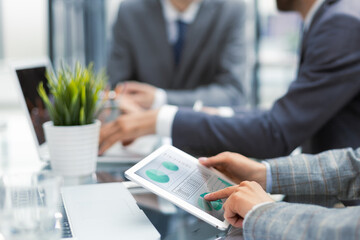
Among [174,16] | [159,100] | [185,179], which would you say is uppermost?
[174,16]

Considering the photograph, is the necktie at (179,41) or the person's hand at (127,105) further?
the necktie at (179,41)

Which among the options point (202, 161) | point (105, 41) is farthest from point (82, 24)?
point (202, 161)

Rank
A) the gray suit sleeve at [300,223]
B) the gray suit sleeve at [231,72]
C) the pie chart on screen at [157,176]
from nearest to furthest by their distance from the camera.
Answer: the gray suit sleeve at [300,223] < the pie chart on screen at [157,176] < the gray suit sleeve at [231,72]

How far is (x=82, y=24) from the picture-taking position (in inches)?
170

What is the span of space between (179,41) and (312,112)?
1.01m

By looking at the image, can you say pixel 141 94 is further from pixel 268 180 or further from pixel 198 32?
pixel 268 180

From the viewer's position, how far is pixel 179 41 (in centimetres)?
211

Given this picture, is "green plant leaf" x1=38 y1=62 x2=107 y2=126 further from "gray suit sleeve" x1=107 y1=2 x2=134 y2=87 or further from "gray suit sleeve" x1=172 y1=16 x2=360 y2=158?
"gray suit sleeve" x1=107 y1=2 x2=134 y2=87

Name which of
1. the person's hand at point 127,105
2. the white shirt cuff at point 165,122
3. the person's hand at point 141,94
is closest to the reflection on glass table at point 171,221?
the white shirt cuff at point 165,122

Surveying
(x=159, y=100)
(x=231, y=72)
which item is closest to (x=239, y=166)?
(x=159, y=100)

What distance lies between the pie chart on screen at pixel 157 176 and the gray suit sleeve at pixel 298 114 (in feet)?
1.35

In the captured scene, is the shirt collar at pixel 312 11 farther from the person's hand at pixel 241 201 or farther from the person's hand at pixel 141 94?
the person's hand at pixel 241 201

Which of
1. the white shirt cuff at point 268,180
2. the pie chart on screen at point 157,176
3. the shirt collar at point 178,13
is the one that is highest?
the shirt collar at point 178,13

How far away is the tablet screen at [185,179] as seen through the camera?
2.66 ft
